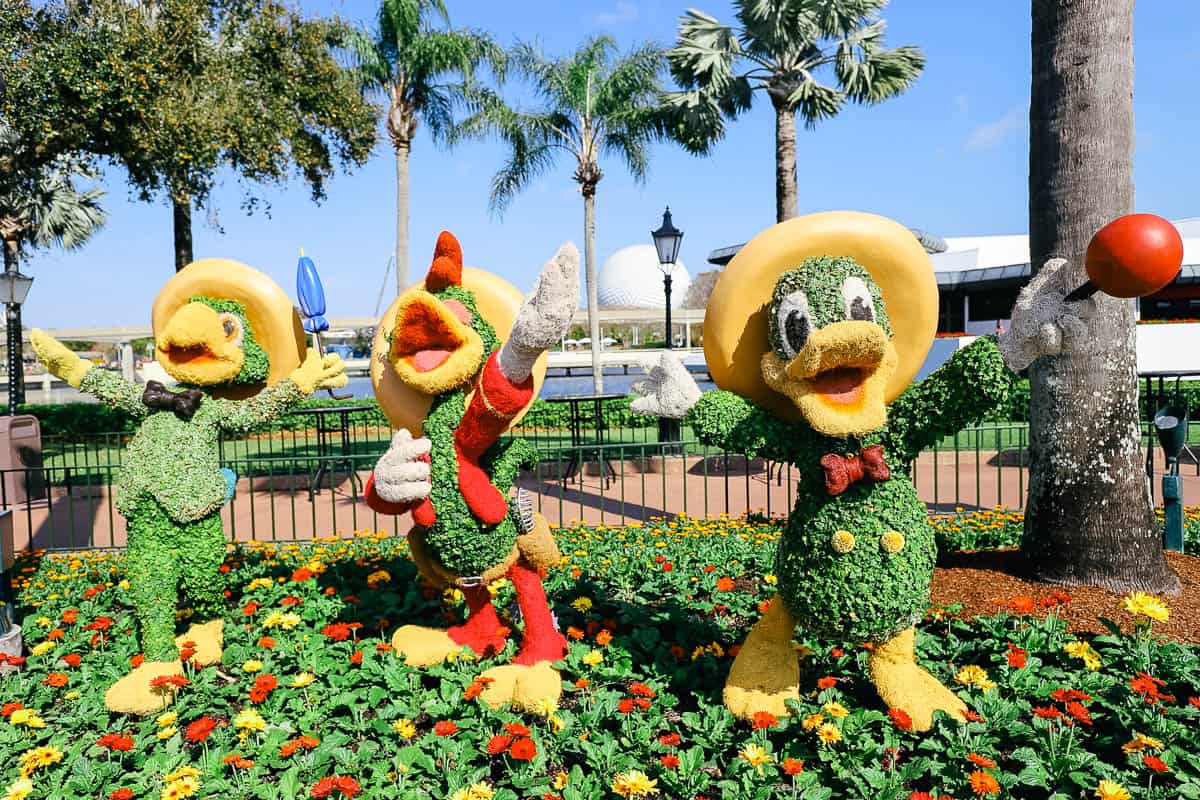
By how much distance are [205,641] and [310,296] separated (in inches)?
67.0

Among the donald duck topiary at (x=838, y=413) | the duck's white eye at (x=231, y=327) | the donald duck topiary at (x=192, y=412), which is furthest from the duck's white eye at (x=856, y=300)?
the duck's white eye at (x=231, y=327)

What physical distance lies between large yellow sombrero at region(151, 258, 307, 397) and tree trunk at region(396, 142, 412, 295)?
10.8 meters

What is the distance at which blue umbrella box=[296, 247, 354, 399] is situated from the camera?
A: 4051 millimetres

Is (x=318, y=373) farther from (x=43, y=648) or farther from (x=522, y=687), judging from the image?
(x=522, y=687)

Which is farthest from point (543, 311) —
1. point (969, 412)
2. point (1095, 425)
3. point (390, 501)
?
point (1095, 425)

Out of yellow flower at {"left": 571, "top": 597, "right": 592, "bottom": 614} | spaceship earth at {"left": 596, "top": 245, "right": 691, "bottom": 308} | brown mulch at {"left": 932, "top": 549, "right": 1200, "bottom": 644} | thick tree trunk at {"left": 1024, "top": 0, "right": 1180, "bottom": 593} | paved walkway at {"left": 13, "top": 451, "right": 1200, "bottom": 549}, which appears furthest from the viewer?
spaceship earth at {"left": 596, "top": 245, "right": 691, "bottom": 308}

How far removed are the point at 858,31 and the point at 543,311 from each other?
37.7ft

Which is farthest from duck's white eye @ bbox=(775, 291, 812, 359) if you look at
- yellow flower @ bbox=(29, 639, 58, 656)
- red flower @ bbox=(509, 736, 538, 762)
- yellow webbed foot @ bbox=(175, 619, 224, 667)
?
yellow flower @ bbox=(29, 639, 58, 656)

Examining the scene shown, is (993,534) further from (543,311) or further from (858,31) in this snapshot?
(858,31)

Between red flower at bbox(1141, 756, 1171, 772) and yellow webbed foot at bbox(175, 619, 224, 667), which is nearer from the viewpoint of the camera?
red flower at bbox(1141, 756, 1171, 772)

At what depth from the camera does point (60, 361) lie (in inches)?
156

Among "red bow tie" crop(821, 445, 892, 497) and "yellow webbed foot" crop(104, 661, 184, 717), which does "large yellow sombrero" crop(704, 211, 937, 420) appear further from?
"yellow webbed foot" crop(104, 661, 184, 717)

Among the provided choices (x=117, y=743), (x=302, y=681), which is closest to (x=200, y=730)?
(x=117, y=743)

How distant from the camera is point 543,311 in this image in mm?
2775
